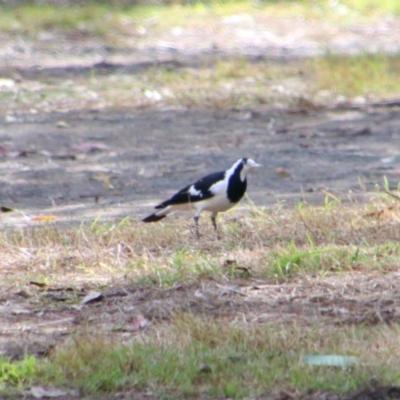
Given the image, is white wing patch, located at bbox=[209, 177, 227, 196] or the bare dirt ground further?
white wing patch, located at bbox=[209, 177, 227, 196]

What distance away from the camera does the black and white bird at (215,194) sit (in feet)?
22.5

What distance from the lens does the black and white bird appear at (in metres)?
6.87

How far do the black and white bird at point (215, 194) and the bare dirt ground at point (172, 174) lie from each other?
31.1 inches

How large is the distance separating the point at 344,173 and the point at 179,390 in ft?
16.5

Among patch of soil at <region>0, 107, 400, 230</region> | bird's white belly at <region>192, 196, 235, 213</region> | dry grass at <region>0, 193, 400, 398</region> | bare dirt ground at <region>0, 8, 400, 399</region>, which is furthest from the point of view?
patch of soil at <region>0, 107, 400, 230</region>

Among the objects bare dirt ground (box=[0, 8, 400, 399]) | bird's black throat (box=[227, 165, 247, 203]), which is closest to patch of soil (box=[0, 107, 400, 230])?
bare dirt ground (box=[0, 8, 400, 399])

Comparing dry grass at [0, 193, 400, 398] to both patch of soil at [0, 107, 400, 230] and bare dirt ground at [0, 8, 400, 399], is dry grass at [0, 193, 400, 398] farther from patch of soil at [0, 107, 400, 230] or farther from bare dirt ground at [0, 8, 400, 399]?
patch of soil at [0, 107, 400, 230]

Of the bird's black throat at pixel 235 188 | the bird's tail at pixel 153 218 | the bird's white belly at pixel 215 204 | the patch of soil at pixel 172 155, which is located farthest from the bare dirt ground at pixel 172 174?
the bird's black throat at pixel 235 188

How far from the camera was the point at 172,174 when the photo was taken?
9.33m

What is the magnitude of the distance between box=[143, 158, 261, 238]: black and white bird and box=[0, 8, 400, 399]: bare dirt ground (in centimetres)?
79

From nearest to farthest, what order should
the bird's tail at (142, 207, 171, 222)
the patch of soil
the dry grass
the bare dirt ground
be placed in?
the dry grass → the bare dirt ground → the bird's tail at (142, 207, 171, 222) → the patch of soil

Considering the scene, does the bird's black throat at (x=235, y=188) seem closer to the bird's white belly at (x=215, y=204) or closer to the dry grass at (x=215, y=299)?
the bird's white belly at (x=215, y=204)

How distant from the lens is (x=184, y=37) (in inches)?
682

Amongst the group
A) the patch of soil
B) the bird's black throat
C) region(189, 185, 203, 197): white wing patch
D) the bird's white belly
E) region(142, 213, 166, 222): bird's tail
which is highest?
the bird's black throat
